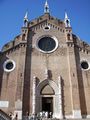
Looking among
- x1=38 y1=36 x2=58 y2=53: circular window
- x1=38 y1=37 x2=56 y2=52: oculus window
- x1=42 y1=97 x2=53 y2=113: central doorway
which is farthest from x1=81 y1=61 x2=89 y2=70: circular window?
x1=42 y1=97 x2=53 y2=113: central doorway

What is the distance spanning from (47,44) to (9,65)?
18.4 ft

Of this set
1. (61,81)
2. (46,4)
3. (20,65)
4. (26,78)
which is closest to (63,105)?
(61,81)

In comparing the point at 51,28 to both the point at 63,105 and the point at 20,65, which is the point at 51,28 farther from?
the point at 63,105

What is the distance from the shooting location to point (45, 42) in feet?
82.9

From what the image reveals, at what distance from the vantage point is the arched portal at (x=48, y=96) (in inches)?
851

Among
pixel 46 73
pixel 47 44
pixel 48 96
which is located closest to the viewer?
pixel 48 96

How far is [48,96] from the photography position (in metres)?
22.2

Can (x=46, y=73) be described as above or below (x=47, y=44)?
below

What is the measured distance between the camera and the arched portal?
21608 millimetres

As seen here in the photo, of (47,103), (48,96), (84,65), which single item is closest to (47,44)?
(84,65)

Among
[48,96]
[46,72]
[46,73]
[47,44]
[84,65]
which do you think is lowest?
[48,96]

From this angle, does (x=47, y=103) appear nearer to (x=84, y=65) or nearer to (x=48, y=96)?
(x=48, y=96)

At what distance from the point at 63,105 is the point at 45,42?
28.1 ft

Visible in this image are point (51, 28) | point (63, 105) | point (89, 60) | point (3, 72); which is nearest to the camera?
point (63, 105)
